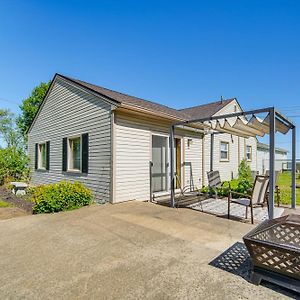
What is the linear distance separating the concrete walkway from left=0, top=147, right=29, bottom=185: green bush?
9040mm

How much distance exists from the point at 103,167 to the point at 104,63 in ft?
26.0

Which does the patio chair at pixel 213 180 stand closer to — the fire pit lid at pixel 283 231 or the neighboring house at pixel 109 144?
the neighboring house at pixel 109 144

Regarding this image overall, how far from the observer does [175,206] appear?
6660 millimetres

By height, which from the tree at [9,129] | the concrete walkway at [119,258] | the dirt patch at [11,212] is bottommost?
the dirt patch at [11,212]

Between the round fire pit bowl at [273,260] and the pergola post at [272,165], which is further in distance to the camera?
the pergola post at [272,165]

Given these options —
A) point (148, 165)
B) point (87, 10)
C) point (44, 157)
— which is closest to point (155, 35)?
point (87, 10)

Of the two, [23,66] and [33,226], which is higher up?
[23,66]

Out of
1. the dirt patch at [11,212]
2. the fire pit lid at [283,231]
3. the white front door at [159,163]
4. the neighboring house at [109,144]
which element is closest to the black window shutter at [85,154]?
the neighboring house at [109,144]

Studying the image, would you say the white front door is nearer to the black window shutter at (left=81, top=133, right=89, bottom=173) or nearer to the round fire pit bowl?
the black window shutter at (left=81, top=133, right=89, bottom=173)

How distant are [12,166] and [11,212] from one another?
7561 millimetres

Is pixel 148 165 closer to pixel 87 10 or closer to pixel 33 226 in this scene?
pixel 33 226

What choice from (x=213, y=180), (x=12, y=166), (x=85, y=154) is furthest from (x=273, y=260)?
(x=12, y=166)

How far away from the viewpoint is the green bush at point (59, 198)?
20.0 ft

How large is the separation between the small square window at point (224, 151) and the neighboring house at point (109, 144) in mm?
800
